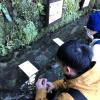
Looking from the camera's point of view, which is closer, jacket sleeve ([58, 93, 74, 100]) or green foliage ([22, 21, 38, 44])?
jacket sleeve ([58, 93, 74, 100])

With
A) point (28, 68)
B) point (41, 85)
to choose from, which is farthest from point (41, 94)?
point (28, 68)

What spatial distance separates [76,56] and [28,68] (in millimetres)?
1574

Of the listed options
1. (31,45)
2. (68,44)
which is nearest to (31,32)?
(31,45)

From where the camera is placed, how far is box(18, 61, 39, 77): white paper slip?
3278 mm

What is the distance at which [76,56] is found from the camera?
1.89 m

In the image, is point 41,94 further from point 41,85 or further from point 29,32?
point 29,32

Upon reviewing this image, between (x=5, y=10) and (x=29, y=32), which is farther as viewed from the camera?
(x=29, y=32)

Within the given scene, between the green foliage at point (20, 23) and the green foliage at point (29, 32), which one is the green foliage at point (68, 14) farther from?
the green foliage at point (29, 32)

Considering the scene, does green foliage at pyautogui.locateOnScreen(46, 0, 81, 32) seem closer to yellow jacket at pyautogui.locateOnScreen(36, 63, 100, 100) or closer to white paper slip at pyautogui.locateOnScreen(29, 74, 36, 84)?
white paper slip at pyautogui.locateOnScreen(29, 74, 36, 84)

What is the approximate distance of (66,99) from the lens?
1879mm

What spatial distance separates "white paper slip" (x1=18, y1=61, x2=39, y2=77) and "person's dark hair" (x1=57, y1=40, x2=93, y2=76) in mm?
1384

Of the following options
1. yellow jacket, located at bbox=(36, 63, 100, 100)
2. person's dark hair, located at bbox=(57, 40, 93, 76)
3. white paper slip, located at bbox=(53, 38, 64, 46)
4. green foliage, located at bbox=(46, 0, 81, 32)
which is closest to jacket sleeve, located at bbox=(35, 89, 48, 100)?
yellow jacket, located at bbox=(36, 63, 100, 100)

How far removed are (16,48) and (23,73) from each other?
0.62 meters

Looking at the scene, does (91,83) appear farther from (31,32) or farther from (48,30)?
(48,30)
